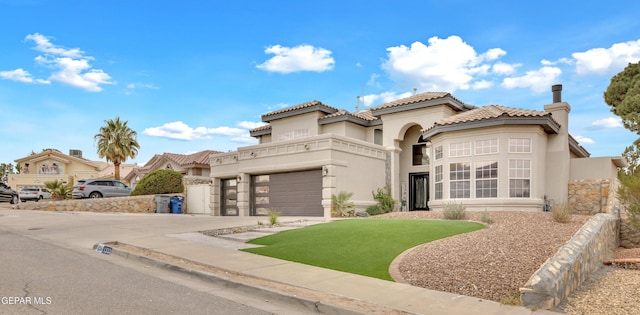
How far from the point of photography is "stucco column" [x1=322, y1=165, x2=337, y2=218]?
21.3 m

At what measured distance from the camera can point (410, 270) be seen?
879 cm

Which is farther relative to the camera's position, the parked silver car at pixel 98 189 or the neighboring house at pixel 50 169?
the neighboring house at pixel 50 169

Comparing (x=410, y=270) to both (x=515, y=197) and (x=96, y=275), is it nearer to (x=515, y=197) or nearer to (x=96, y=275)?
(x=96, y=275)

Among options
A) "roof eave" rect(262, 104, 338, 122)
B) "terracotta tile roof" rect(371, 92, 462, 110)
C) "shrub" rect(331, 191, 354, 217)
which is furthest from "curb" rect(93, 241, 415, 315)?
"roof eave" rect(262, 104, 338, 122)

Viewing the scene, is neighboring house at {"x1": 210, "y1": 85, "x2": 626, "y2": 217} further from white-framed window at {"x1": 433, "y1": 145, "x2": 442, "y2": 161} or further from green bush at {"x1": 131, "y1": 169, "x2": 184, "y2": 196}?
green bush at {"x1": 131, "y1": 169, "x2": 184, "y2": 196}

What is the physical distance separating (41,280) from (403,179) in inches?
814

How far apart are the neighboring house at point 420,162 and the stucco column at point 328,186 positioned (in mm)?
46

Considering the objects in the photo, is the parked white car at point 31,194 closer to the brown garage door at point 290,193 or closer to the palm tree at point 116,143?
the palm tree at point 116,143

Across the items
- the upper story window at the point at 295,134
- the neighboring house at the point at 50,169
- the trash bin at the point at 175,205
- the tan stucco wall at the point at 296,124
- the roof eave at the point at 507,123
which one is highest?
the tan stucco wall at the point at 296,124

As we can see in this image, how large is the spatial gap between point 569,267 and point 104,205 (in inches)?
1144

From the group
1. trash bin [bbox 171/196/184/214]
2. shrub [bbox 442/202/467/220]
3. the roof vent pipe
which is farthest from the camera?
trash bin [bbox 171/196/184/214]

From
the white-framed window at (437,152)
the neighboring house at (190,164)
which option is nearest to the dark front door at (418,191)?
the white-framed window at (437,152)

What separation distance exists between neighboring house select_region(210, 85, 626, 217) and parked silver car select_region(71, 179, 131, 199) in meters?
10.3

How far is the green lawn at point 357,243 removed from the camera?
9.56 metres
